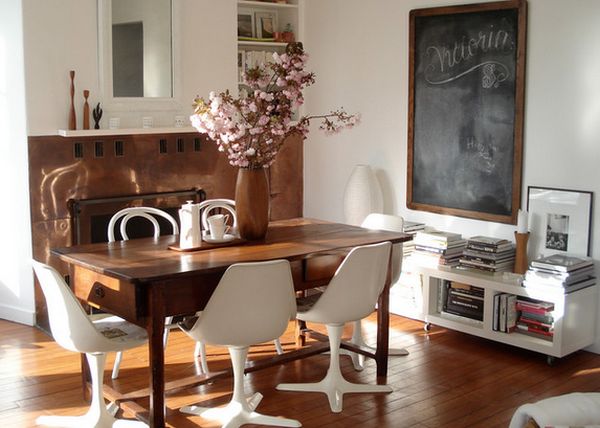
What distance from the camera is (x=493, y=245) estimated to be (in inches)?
214

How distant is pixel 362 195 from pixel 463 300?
1.23 meters

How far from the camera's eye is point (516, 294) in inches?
204

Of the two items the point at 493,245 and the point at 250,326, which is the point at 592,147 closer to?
the point at 493,245

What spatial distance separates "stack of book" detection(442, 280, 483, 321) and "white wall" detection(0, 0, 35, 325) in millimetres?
2838

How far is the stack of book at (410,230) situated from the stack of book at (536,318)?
96 cm

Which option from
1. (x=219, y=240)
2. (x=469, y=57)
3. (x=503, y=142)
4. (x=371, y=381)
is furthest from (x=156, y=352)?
(x=469, y=57)

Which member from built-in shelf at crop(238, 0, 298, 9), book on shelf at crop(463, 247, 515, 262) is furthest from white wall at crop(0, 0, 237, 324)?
book on shelf at crop(463, 247, 515, 262)

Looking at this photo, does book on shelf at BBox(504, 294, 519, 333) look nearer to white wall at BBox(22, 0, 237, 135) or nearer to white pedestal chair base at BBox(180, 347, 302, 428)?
white pedestal chair base at BBox(180, 347, 302, 428)

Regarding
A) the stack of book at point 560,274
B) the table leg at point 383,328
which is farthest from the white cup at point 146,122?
the stack of book at point 560,274

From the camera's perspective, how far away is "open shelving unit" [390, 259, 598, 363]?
499 cm

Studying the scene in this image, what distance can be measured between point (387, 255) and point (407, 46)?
2.32 metres

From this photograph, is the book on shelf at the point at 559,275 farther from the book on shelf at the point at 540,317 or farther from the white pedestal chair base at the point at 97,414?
the white pedestal chair base at the point at 97,414

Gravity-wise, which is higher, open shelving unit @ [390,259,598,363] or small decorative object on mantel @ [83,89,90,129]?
small decorative object on mantel @ [83,89,90,129]

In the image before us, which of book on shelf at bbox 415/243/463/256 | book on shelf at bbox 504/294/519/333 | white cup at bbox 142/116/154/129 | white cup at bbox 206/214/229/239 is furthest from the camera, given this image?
white cup at bbox 142/116/154/129
